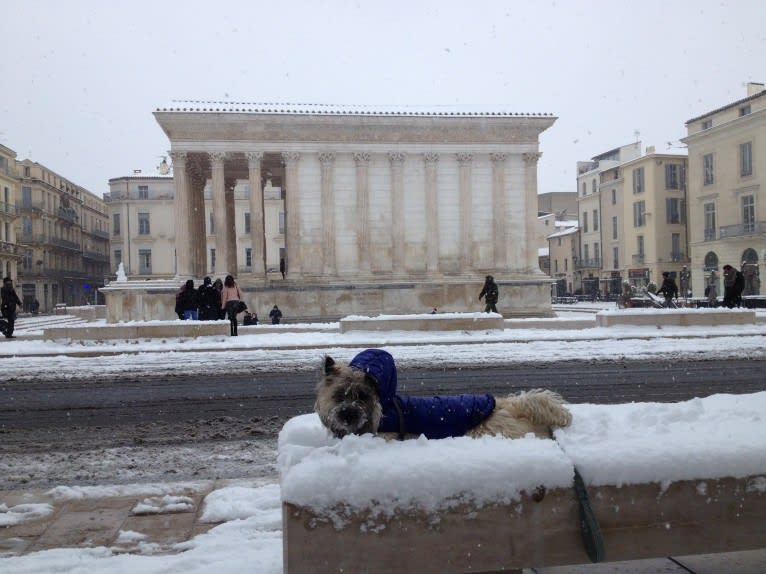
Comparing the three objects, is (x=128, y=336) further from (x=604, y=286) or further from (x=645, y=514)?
(x=604, y=286)

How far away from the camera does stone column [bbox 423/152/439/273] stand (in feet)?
102

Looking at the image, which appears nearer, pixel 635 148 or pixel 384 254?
pixel 384 254

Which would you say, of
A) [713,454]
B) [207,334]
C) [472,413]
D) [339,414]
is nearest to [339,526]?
[339,414]

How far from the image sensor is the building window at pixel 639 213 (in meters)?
56.1

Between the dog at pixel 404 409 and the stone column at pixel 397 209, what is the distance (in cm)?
2746

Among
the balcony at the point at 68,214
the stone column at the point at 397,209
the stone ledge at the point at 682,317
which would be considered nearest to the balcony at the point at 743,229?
the stone column at the point at 397,209

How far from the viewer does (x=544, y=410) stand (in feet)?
10.6

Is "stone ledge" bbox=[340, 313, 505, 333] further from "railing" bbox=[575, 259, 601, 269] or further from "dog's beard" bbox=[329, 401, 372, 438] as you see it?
"railing" bbox=[575, 259, 601, 269]

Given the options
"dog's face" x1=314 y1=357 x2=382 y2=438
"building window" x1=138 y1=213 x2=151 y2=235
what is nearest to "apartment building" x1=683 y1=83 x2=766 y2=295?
→ "dog's face" x1=314 y1=357 x2=382 y2=438

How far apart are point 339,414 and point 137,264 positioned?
6846 cm

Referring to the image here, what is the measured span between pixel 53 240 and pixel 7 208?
1016cm

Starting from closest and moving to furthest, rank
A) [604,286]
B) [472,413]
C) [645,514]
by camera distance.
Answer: [645,514] < [472,413] < [604,286]

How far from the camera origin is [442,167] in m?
31.3

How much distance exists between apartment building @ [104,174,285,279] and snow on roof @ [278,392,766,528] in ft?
205
